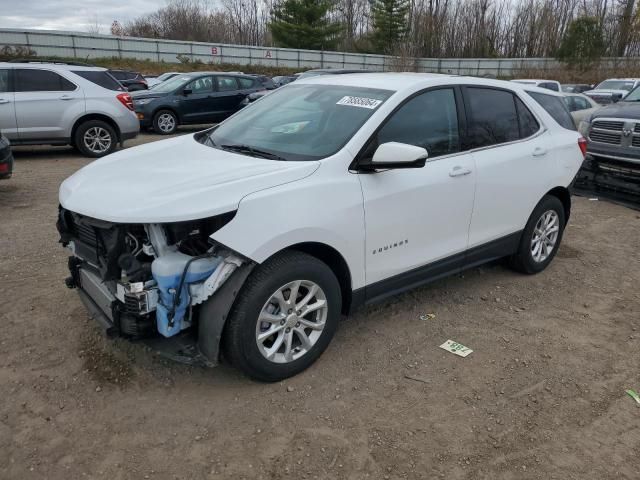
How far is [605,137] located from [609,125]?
0.58 ft

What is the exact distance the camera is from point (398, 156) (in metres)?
3.17

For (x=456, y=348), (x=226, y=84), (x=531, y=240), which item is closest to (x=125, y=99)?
(x=226, y=84)

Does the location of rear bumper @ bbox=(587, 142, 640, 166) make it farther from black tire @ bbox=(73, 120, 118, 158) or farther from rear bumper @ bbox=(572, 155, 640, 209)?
black tire @ bbox=(73, 120, 118, 158)

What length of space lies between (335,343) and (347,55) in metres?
41.6

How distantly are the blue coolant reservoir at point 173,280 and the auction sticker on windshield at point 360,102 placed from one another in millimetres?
1498

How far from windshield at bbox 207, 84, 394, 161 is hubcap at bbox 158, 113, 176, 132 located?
10.4 m

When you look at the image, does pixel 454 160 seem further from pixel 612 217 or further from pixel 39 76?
pixel 39 76

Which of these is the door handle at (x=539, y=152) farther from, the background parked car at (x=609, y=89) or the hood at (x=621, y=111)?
the background parked car at (x=609, y=89)

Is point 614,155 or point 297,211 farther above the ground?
point 297,211

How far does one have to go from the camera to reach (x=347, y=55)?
42250mm

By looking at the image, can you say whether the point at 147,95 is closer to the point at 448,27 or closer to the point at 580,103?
the point at 580,103

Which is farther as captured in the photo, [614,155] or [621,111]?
[621,111]

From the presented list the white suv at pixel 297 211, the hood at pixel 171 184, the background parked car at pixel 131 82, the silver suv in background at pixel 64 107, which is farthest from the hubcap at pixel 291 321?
the background parked car at pixel 131 82

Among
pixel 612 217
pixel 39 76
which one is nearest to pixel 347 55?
pixel 39 76
